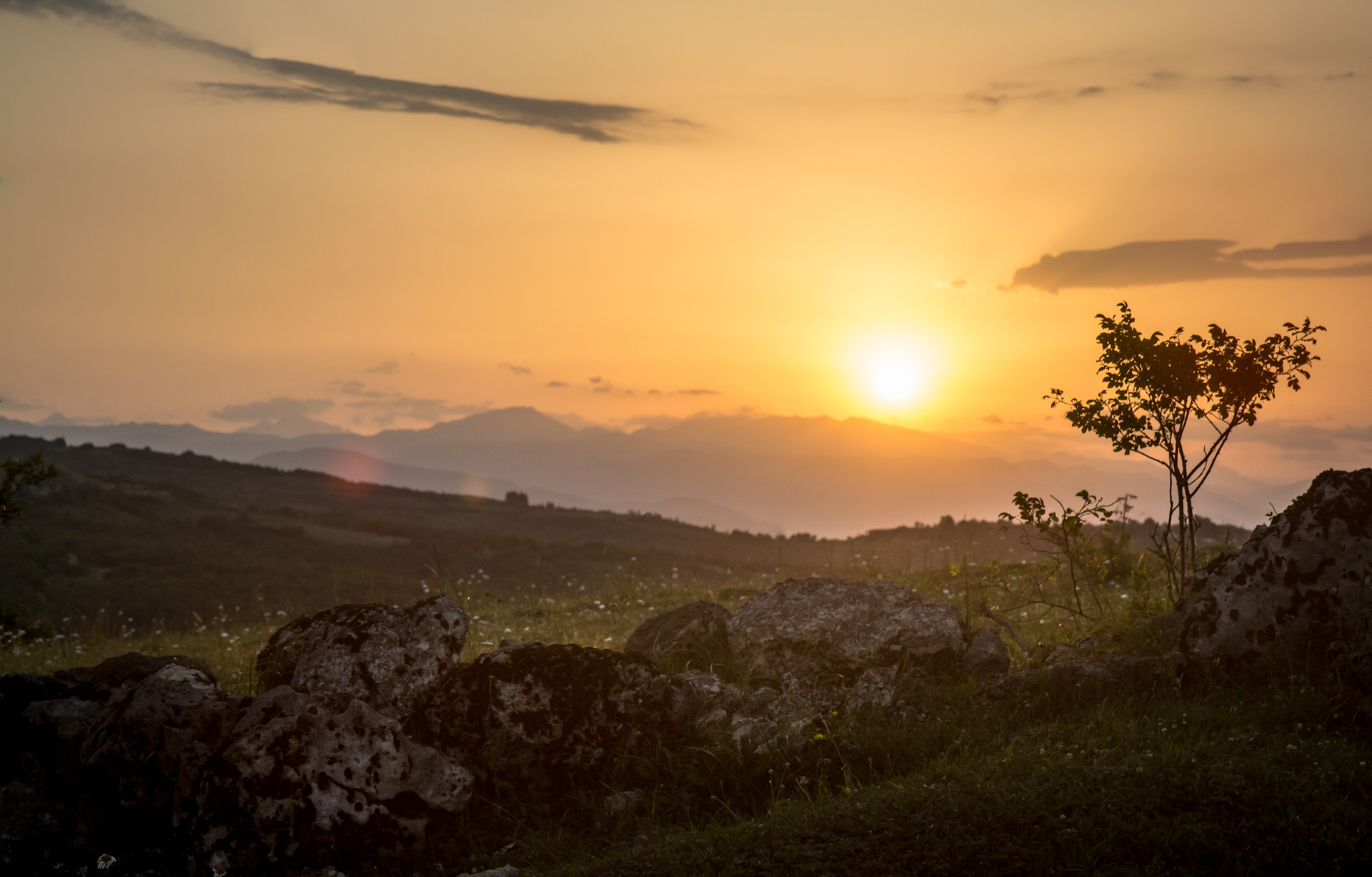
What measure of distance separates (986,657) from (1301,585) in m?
2.85

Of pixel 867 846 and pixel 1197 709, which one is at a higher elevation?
pixel 1197 709

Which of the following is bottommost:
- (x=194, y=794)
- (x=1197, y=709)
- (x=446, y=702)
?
(x=194, y=794)

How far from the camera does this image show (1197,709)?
7.67 metres

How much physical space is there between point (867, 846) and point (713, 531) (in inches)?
2432

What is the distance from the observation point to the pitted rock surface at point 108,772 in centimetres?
676

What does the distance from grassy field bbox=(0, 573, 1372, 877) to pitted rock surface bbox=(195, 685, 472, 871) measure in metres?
0.30

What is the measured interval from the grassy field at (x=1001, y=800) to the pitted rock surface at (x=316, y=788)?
0.30 meters

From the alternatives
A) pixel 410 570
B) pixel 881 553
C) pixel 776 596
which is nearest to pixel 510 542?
pixel 410 570

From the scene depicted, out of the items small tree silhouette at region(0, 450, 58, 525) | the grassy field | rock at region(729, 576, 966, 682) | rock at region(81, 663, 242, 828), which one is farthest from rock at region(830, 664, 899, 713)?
small tree silhouette at region(0, 450, 58, 525)

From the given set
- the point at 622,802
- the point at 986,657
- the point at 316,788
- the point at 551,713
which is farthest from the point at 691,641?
the point at 316,788

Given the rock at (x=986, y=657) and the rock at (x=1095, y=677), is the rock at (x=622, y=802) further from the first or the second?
the rock at (x=986, y=657)

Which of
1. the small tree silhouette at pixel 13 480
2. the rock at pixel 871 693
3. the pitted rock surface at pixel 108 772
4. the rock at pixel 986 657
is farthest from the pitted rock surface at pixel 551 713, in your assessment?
the small tree silhouette at pixel 13 480

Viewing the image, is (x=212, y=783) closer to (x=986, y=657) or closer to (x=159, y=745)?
(x=159, y=745)

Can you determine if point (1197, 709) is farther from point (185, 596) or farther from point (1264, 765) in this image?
point (185, 596)
